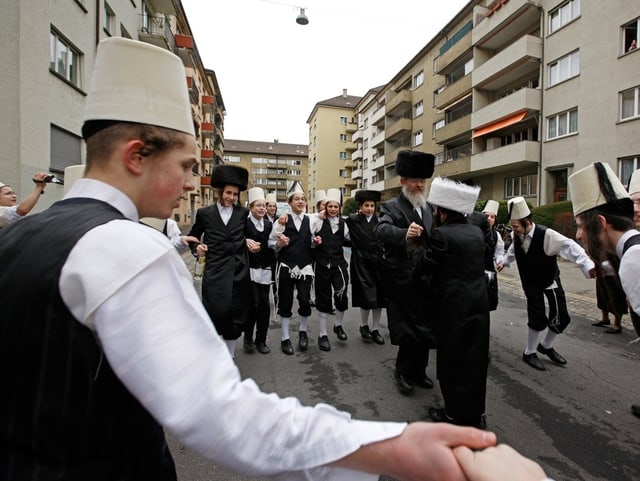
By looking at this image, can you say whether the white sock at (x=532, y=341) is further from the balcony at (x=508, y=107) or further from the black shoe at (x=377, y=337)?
the balcony at (x=508, y=107)

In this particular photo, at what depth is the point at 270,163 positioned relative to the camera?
9725 cm

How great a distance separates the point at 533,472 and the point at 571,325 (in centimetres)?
716

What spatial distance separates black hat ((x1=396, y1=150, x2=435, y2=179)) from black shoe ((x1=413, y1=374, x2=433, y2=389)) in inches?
89.4

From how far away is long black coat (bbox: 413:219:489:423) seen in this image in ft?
10.1

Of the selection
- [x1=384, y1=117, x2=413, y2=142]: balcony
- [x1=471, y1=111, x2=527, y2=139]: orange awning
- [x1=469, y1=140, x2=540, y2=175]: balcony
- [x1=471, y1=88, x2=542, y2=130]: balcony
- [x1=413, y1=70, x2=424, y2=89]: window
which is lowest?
[x1=469, y1=140, x2=540, y2=175]: balcony

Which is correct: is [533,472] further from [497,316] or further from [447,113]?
[447,113]

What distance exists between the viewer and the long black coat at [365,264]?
588 centimetres

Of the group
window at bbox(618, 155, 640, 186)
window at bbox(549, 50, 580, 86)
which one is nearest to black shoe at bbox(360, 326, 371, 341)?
window at bbox(618, 155, 640, 186)

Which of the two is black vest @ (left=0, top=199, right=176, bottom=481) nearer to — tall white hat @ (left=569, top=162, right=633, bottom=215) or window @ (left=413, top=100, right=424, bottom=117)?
tall white hat @ (left=569, top=162, right=633, bottom=215)

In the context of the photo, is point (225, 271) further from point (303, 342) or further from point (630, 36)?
point (630, 36)

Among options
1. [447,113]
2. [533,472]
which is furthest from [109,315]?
[447,113]

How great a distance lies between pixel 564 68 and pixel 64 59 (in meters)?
23.5

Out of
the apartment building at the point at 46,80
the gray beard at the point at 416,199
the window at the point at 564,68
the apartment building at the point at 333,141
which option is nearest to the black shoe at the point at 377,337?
the gray beard at the point at 416,199

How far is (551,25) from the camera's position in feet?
69.4
